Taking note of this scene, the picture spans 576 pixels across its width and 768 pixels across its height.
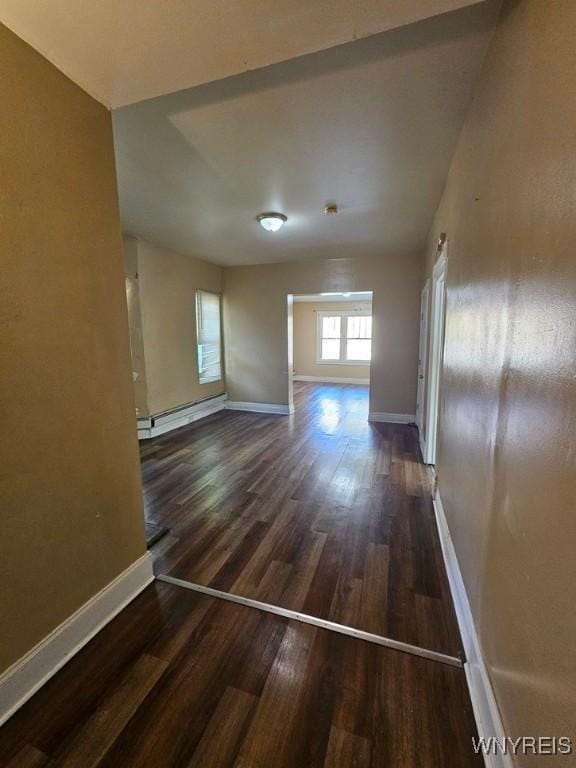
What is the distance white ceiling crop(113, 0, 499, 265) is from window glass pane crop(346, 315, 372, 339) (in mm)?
5053

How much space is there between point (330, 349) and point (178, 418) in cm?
522

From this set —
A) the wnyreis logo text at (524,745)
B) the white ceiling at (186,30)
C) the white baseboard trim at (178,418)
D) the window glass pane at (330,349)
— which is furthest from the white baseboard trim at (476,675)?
the window glass pane at (330,349)

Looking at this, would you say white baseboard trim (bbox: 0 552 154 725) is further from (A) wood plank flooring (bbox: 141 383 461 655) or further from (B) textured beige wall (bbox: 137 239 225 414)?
(B) textured beige wall (bbox: 137 239 225 414)

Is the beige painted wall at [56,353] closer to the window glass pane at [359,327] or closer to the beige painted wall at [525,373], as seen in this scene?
the beige painted wall at [525,373]

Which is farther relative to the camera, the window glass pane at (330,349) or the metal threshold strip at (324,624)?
the window glass pane at (330,349)

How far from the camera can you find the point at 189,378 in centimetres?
505

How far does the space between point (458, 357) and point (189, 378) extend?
13.6ft

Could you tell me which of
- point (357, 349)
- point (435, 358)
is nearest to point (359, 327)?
point (357, 349)

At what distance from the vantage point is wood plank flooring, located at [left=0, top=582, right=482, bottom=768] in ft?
3.39

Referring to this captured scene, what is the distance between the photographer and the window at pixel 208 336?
5.24 meters

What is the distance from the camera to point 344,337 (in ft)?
28.5

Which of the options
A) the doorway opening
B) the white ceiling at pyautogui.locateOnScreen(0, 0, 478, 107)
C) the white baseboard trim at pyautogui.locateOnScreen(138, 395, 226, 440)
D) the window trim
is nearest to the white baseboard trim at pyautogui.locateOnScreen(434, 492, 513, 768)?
the white ceiling at pyautogui.locateOnScreen(0, 0, 478, 107)

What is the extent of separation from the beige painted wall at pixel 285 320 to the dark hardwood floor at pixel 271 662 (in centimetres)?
259

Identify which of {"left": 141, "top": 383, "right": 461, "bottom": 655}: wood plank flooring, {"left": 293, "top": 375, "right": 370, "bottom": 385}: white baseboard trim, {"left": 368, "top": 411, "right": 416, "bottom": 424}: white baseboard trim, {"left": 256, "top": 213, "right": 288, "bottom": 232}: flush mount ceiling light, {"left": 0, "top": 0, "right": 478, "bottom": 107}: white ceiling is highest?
{"left": 256, "top": 213, "right": 288, "bottom": 232}: flush mount ceiling light
